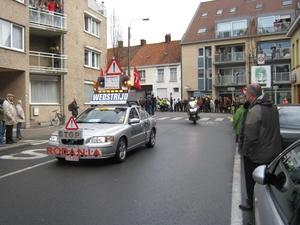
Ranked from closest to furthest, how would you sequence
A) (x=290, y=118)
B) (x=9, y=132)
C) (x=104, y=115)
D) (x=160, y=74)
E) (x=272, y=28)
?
(x=290, y=118)
(x=104, y=115)
(x=9, y=132)
(x=272, y=28)
(x=160, y=74)

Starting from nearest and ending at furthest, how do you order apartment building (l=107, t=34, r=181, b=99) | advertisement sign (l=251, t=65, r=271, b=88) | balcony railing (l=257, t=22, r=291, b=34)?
advertisement sign (l=251, t=65, r=271, b=88)
balcony railing (l=257, t=22, r=291, b=34)
apartment building (l=107, t=34, r=181, b=99)

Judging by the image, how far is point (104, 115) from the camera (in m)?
8.98

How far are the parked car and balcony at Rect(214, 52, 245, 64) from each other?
35386 millimetres

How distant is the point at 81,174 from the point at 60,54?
17.2 metres

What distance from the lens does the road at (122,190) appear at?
14.3 feet

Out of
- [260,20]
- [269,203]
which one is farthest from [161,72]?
[269,203]

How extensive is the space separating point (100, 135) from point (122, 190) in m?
2.21

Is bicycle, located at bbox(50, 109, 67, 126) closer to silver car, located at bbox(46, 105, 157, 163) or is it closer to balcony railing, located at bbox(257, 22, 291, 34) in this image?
silver car, located at bbox(46, 105, 157, 163)

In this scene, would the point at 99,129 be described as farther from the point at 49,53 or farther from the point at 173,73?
the point at 173,73

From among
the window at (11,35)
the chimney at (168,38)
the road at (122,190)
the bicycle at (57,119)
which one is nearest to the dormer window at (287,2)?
the chimney at (168,38)

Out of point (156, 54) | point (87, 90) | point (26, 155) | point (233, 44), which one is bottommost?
point (26, 155)

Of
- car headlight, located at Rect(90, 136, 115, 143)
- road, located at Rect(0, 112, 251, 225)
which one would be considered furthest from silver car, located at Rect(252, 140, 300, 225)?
car headlight, located at Rect(90, 136, 115, 143)

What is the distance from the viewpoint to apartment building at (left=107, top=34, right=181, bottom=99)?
4725 cm

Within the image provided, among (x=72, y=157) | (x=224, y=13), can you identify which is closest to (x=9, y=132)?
(x=72, y=157)
